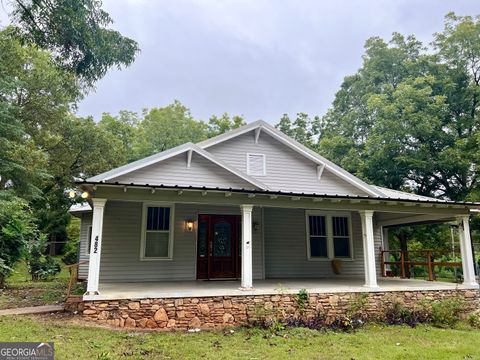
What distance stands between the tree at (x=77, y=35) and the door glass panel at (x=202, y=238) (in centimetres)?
476

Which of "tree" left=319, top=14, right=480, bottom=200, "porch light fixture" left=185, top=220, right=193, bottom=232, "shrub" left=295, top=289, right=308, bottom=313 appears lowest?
"shrub" left=295, top=289, right=308, bottom=313

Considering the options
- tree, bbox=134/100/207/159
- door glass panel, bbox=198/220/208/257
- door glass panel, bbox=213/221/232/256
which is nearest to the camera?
door glass panel, bbox=198/220/208/257

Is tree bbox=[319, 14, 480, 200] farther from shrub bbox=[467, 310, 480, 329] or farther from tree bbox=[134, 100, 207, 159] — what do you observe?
tree bbox=[134, 100, 207, 159]

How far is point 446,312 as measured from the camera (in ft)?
25.9

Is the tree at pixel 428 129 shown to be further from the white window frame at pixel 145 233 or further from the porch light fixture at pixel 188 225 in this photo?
the white window frame at pixel 145 233

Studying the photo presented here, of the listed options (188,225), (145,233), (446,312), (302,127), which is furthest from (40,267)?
(302,127)

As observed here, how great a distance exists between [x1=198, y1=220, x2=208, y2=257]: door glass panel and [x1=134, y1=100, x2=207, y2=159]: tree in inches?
746

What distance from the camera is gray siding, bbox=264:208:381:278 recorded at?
10750mm

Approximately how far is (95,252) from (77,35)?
162 inches

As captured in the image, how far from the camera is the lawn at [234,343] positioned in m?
5.22

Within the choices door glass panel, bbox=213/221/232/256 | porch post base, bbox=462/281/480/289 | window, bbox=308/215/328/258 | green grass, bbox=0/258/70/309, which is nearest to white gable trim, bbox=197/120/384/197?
window, bbox=308/215/328/258

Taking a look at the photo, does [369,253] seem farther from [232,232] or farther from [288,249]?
[232,232]

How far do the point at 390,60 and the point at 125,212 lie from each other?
18795 mm

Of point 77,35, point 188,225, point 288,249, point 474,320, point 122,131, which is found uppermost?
point 122,131
